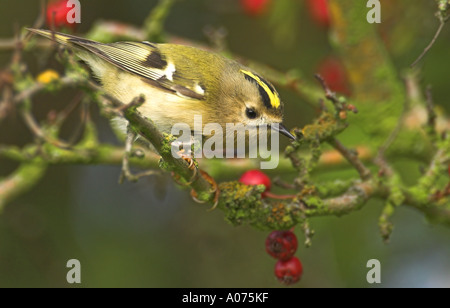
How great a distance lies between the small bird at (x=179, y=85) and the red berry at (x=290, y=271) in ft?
1.81

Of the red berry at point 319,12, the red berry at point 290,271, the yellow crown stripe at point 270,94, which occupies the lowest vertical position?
the red berry at point 290,271

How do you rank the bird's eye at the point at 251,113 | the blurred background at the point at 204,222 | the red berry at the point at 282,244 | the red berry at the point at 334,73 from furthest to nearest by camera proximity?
1. the red berry at the point at 334,73
2. the blurred background at the point at 204,222
3. the bird's eye at the point at 251,113
4. the red berry at the point at 282,244

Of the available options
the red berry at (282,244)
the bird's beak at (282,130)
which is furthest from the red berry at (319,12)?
the red berry at (282,244)

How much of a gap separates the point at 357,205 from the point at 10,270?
2.53m

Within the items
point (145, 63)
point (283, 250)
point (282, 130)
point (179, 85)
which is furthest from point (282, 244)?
point (145, 63)

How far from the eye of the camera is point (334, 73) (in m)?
4.21

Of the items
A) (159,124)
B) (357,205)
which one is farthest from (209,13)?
(357,205)

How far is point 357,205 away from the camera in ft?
7.94

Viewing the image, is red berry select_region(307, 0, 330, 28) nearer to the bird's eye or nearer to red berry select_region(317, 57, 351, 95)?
red berry select_region(317, 57, 351, 95)

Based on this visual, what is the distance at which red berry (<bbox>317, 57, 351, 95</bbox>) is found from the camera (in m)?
4.21

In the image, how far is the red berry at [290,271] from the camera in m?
2.38

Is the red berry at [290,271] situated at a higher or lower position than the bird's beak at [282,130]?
lower

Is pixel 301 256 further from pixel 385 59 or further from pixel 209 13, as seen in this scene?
pixel 209 13

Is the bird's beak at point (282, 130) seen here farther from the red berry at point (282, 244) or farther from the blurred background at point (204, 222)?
the blurred background at point (204, 222)
